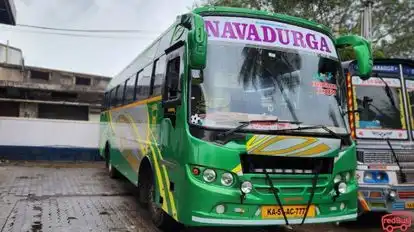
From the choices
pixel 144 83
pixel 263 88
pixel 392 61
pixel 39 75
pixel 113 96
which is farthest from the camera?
pixel 39 75

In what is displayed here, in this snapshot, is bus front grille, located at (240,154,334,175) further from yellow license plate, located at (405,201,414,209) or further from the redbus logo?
yellow license plate, located at (405,201,414,209)

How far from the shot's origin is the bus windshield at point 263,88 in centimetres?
473

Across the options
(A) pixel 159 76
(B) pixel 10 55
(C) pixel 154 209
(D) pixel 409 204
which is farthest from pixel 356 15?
(B) pixel 10 55

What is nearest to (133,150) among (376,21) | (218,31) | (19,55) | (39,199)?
(39,199)

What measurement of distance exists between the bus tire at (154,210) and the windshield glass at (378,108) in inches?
123

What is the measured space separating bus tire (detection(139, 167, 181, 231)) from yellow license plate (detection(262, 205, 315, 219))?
1.51 meters

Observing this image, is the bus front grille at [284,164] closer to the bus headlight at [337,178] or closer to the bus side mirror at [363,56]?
the bus headlight at [337,178]

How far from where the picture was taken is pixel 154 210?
604 cm

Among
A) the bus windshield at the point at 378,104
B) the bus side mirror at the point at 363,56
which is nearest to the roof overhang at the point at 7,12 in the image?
the bus windshield at the point at 378,104

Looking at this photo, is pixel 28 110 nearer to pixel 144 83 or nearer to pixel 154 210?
pixel 144 83

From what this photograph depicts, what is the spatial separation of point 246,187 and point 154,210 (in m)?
1.97

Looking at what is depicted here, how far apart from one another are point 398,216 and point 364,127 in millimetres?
1383

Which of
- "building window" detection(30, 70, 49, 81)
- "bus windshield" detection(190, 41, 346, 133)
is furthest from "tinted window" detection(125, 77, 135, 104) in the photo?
"building window" detection(30, 70, 49, 81)

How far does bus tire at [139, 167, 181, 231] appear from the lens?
5.67 meters
